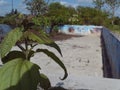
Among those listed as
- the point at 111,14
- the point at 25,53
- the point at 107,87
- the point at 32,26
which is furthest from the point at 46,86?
the point at 111,14

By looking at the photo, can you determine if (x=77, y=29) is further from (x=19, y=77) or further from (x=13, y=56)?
(x=19, y=77)

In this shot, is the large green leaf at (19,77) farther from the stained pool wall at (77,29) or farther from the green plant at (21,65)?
the stained pool wall at (77,29)

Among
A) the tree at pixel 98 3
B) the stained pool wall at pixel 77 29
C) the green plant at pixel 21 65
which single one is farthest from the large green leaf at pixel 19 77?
the tree at pixel 98 3

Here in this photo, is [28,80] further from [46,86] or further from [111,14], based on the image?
[111,14]

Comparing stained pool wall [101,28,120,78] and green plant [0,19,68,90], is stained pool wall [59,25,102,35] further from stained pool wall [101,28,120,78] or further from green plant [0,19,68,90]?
green plant [0,19,68,90]

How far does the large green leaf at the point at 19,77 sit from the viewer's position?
5.59ft

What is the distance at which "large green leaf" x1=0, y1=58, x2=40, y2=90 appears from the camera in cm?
170

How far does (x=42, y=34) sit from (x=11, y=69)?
Result: 277 mm

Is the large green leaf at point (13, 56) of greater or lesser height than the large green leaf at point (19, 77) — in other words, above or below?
above

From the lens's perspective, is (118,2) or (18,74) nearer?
(18,74)

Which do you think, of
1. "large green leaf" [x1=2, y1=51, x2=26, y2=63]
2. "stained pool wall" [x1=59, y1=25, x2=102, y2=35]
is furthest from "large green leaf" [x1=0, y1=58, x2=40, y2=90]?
"stained pool wall" [x1=59, y1=25, x2=102, y2=35]

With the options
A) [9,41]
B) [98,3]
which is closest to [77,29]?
[98,3]

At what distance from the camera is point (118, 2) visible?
72.9m

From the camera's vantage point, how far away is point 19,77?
5.67 feet
